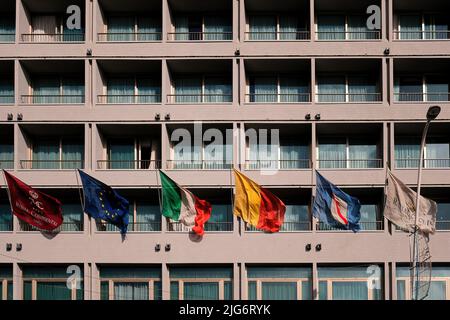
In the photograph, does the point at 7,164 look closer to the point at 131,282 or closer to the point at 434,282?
the point at 131,282

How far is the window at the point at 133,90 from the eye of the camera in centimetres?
4147

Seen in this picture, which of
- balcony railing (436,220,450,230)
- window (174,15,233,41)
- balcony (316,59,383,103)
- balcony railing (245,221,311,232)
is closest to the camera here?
balcony railing (436,220,450,230)

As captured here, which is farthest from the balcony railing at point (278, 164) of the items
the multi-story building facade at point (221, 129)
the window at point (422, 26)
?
the window at point (422, 26)

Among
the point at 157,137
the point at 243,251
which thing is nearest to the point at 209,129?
the point at 157,137

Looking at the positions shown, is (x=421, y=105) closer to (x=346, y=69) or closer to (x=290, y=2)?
(x=346, y=69)

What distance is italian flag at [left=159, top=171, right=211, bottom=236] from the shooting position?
37.3 meters

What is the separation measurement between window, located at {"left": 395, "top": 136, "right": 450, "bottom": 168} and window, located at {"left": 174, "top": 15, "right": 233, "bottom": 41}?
9.40 metres

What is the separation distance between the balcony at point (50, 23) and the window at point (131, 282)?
426 inches

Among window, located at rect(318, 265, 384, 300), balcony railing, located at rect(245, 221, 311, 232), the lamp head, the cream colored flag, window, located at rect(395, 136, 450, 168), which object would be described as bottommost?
window, located at rect(318, 265, 384, 300)

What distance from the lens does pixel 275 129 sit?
40.3 metres

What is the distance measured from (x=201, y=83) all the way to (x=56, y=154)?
7440 millimetres

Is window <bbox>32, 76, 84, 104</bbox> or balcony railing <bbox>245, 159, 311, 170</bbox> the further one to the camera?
window <bbox>32, 76, 84, 104</bbox>

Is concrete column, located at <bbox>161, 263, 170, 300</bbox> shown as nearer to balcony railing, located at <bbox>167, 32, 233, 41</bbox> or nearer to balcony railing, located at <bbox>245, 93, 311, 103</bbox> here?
balcony railing, located at <bbox>245, 93, 311, 103</bbox>

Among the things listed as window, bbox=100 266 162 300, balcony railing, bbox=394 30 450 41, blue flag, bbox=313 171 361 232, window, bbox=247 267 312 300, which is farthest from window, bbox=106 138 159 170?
balcony railing, bbox=394 30 450 41
